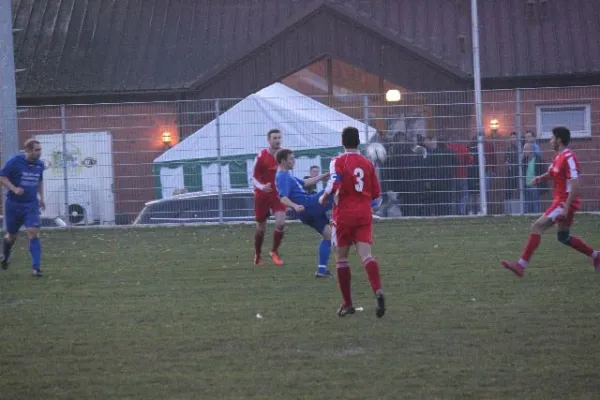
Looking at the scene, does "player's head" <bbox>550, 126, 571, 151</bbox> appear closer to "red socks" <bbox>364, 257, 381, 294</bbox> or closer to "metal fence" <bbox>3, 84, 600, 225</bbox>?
"red socks" <bbox>364, 257, 381, 294</bbox>

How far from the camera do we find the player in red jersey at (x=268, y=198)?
14.1 metres

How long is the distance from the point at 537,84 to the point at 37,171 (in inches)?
682

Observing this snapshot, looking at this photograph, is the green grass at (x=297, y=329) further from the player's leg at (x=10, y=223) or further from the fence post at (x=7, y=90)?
the fence post at (x=7, y=90)

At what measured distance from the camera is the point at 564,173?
11898 mm

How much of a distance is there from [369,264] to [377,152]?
491 inches

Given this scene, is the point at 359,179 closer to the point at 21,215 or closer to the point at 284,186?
the point at 284,186

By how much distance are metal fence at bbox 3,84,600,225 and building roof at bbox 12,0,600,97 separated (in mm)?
6147

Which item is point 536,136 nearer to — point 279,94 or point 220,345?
point 279,94

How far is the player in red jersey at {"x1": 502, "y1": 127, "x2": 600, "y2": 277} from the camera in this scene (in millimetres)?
11820

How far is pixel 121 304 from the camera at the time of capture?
10.8 metres

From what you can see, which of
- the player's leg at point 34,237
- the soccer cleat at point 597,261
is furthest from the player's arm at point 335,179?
the player's leg at point 34,237

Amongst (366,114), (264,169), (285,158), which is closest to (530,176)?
(366,114)

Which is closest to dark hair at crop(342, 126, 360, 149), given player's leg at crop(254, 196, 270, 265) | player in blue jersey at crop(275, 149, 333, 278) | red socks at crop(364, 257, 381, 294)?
red socks at crop(364, 257, 381, 294)

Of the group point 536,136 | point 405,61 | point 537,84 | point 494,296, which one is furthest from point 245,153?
point 494,296
